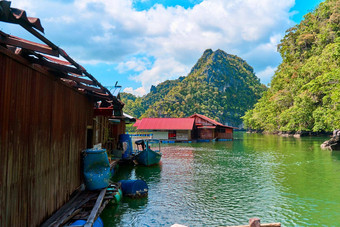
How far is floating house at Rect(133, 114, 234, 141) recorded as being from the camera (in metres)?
47.2

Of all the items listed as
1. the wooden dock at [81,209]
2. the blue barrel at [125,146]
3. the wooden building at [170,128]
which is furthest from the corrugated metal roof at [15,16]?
the wooden building at [170,128]

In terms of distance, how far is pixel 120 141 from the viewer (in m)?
19.7

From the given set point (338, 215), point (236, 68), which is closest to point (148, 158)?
point (338, 215)

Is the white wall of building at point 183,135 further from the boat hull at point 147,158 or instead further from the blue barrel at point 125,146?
the blue barrel at point 125,146

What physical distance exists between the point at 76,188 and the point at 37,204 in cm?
313

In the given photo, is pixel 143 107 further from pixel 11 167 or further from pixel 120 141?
pixel 11 167

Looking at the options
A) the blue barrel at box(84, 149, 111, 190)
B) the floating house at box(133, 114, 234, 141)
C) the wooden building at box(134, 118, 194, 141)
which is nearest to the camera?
the blue barrel at box(84, 149, 111, 190)

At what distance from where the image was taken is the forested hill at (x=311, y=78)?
30.3 meters

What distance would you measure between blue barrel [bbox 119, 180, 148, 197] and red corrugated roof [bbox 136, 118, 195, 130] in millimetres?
34818

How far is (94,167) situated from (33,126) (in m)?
3.59

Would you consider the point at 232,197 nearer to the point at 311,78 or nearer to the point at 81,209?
the point at 81,209

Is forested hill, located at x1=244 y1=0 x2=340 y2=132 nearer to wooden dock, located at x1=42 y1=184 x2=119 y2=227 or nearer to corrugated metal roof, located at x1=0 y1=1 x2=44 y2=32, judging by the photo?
wooden dock, located at x1=42 y1=184 x2=119 y2=227

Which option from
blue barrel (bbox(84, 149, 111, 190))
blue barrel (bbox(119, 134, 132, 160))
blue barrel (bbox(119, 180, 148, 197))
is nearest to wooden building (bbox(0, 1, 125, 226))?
blue barrel (bbox(84, 149, 111, 190))

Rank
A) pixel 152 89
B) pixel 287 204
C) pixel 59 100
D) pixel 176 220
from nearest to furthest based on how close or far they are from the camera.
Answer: pixel 59 100 → pixel 176 220 → pixel 287 204 → pixel 152 89
